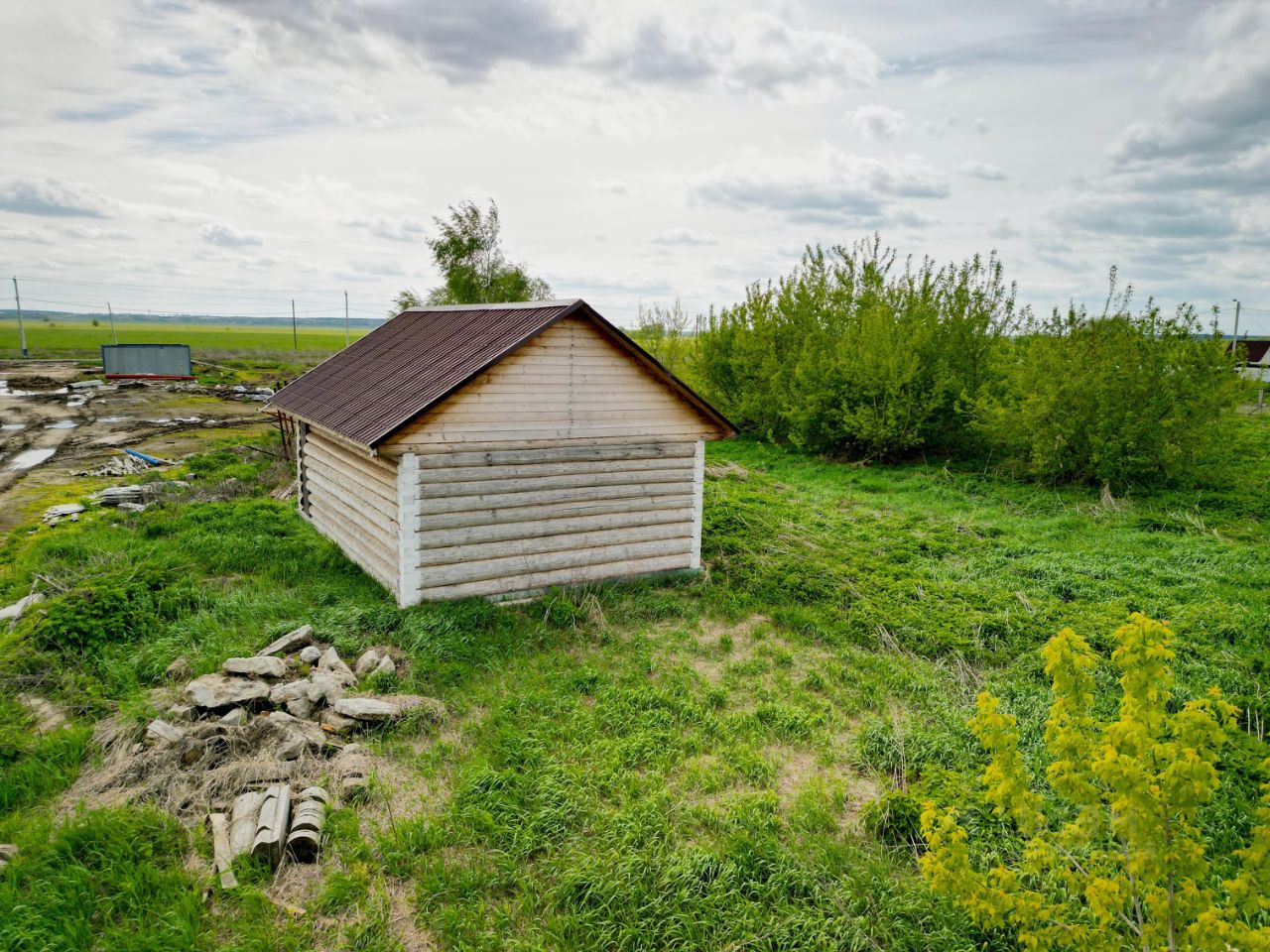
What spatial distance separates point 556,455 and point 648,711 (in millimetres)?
4140

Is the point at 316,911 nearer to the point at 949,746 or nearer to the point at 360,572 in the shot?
the point at 949,746

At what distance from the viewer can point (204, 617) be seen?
8.88m

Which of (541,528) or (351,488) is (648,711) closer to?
(541,528)

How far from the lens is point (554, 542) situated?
34.6 feet

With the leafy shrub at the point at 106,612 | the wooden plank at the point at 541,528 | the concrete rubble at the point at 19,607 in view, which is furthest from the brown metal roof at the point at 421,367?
the concrete rubble at the point at 19,607

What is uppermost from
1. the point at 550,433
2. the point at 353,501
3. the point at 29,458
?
the point at 550,433

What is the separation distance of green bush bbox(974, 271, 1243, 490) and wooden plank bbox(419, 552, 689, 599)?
1026 centimetres

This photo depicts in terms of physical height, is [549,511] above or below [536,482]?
below

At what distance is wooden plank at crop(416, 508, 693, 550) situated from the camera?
9641 mm

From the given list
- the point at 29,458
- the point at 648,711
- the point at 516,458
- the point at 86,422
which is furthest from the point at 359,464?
the point at 86,422

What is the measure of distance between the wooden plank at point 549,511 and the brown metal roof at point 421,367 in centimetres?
132

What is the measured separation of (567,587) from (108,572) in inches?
234

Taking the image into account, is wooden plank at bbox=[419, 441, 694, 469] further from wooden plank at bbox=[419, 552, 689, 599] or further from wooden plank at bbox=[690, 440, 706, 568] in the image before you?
wooden plank at bbox=[419, 552, 689, 599]

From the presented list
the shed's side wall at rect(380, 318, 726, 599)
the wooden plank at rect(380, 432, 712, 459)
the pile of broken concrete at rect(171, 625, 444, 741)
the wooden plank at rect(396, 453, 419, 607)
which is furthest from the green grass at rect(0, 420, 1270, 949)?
the wooden plank at rect(380, 432, 712, 459)
